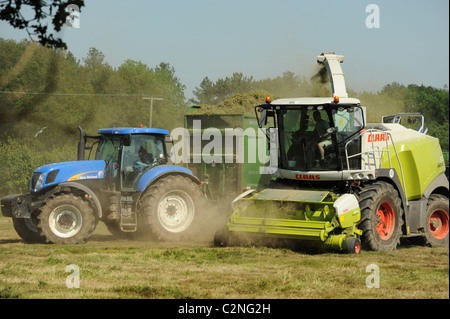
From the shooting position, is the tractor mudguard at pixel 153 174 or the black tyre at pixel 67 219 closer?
the black tyre at pixel 67 219

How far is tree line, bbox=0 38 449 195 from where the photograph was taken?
1437 cm

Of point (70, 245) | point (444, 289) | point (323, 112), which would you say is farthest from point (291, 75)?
point (444, 289)

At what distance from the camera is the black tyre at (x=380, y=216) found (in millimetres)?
10961

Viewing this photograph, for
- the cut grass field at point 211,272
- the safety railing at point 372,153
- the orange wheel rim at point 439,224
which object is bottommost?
the cut grass field at point 211,272

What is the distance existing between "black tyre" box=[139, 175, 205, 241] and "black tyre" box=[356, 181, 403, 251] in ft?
10.6

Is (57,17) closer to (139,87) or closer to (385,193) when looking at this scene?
(385,193)

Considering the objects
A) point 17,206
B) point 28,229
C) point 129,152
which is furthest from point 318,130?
point 28,229

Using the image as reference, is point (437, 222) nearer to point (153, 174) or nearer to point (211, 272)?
point (153, 174)

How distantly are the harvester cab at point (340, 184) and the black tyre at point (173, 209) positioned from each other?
1.37 m

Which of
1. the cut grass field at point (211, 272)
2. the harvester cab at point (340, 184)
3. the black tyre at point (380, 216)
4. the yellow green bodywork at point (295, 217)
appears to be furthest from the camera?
the black tyre at point (380, 216)

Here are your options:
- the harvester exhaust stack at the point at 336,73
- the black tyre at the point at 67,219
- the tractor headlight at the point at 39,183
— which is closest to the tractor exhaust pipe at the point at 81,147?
the tractor headlight at the point at 39,183

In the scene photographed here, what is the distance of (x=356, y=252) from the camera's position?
10.5m

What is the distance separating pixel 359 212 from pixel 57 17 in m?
6.46

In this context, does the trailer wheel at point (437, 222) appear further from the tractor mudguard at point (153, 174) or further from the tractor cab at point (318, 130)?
the tractor mudguard at point (153, 174)
